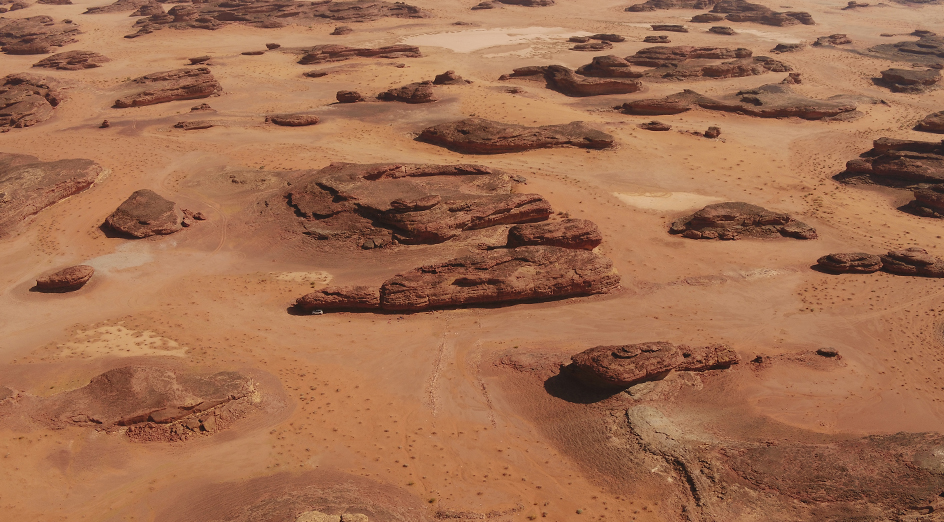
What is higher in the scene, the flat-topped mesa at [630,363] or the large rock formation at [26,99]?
the large rock formation at [26,99]

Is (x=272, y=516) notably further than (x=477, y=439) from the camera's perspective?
No

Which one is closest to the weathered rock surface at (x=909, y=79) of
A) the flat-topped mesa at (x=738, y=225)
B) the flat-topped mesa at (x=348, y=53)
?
the flat-topped mesa at (x=738, y=225)

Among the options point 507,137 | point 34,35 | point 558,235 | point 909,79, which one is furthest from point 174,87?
point 909,79

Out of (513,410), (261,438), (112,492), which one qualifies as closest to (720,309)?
(513,410)

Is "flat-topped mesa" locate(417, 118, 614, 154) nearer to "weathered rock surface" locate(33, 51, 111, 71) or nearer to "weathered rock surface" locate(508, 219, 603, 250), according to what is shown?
"weathered rock surface" locate(508, 219, 603, 250)

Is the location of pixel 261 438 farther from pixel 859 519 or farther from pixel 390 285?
pixel 859 519

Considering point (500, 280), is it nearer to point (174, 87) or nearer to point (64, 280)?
point (64, 280)

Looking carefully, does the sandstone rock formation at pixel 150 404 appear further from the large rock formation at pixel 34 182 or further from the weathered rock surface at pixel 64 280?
the large rock formation at pixel 34 182
